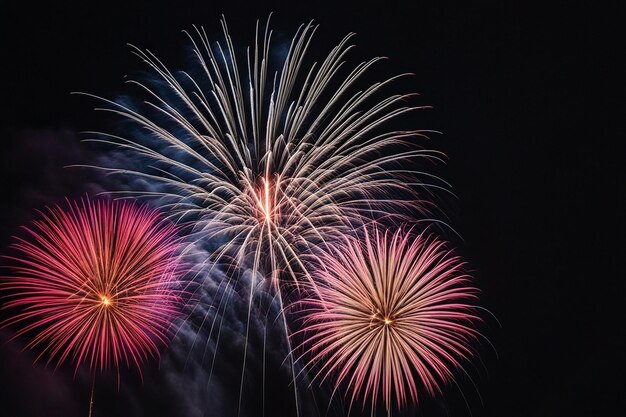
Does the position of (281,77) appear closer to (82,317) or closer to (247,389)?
(82,317)

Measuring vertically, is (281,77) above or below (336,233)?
above

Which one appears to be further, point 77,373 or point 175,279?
point 77,373

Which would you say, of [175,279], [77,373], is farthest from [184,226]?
[77,373]

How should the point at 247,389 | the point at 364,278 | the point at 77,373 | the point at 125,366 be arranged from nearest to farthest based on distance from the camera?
the point at 364,278, the point at 77,373, the point at 125,366, the point at 247,389

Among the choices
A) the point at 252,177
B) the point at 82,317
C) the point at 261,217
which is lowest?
the point at 82,317

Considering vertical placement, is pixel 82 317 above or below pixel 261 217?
below

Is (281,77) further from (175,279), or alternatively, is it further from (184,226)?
(175,279)

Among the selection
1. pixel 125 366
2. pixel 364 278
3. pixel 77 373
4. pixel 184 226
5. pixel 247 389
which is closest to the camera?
pixel 364 278

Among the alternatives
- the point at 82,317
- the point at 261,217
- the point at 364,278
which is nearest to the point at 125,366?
the point at 82,317

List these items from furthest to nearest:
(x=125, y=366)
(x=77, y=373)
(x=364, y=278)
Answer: (x=125, y=366) < (x=77, y=373) < (x=364, y=278)
